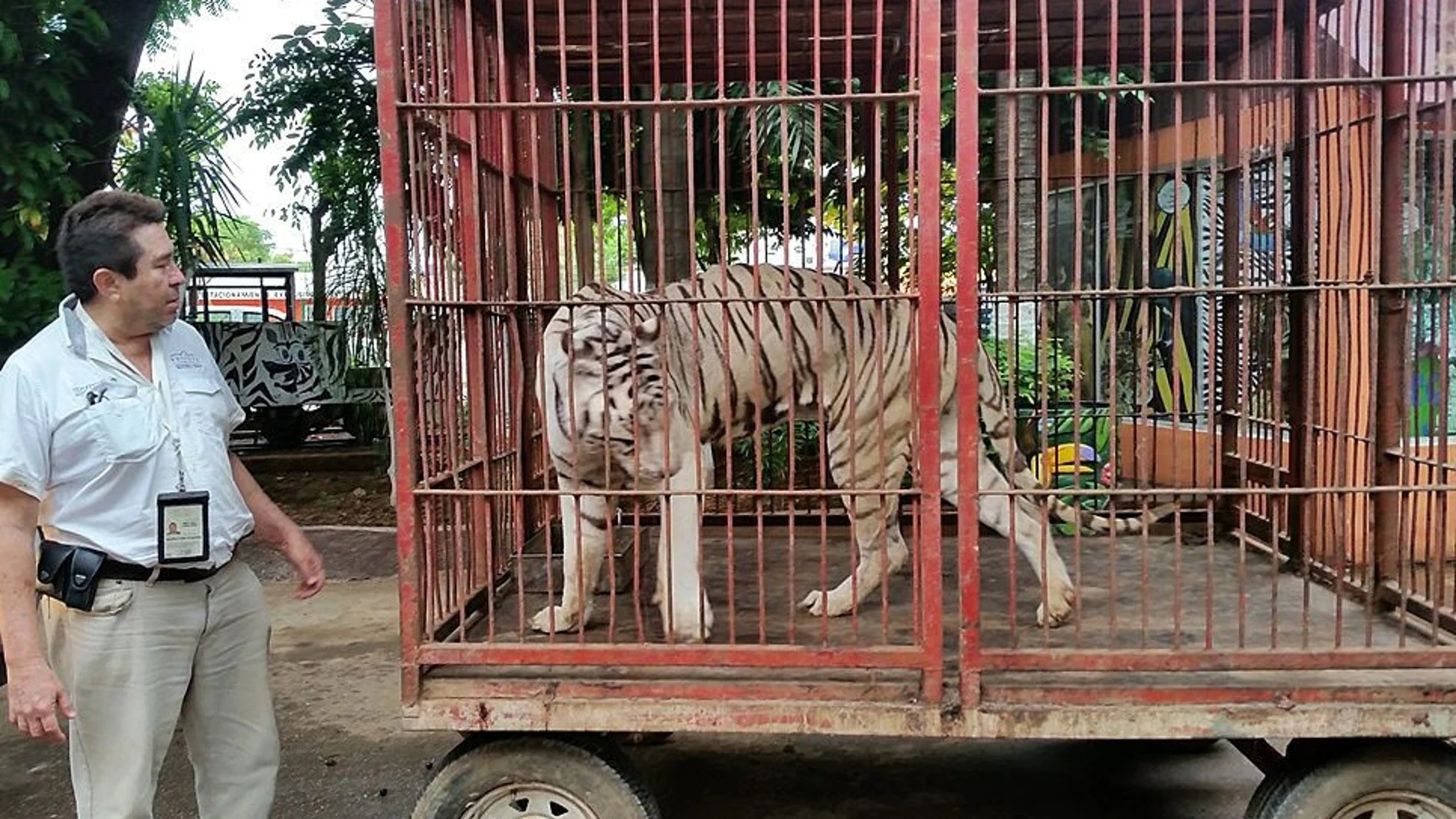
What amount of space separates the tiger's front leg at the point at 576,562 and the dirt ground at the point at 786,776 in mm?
1020

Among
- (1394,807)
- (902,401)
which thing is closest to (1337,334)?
(1394,807)

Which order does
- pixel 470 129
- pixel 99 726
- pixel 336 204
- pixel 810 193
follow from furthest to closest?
pixel 336 204, pixel 810 193, pixel 470 129, pixel 99 726

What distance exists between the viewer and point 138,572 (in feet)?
8.82

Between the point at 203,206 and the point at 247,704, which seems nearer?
the point at 247,704

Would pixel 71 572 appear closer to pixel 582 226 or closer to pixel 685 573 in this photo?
pixel 685 573

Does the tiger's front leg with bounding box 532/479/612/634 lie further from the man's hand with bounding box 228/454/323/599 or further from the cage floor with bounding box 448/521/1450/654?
the man's hand with bounding box 228/454/323/599

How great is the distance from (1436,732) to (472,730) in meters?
2.41

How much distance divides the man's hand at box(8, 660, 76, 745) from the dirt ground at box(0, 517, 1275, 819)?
177 cm

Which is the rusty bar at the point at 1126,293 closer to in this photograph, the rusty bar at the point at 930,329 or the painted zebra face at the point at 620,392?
the rusty bar at the point at 930,329

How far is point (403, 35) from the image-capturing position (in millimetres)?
2891

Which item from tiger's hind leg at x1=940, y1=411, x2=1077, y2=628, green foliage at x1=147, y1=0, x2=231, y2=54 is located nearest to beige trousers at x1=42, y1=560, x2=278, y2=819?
tiger's hind leg at x1=940, y1=411, x2=1077, y2=628

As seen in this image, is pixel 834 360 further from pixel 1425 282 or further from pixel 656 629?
pixel 1425 282

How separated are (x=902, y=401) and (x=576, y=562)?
1442 millimetres

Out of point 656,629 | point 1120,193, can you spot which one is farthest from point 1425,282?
point 1120,193
